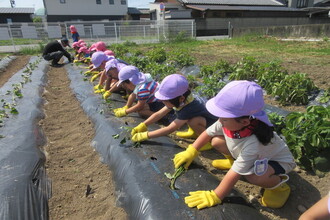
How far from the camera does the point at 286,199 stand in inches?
82.2

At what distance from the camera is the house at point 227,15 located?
23672 millimetres

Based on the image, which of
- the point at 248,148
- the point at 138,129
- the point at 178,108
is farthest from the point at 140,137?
the point at 248,148

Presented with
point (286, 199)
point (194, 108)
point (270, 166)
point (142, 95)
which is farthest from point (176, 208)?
point (142, 95)

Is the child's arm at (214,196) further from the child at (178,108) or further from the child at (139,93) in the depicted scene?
the child at (139,93)

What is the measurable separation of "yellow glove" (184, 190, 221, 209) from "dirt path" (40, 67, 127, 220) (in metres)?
0.61

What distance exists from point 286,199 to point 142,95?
7.08ft

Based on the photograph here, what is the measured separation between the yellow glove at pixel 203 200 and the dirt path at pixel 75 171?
0.61 metres

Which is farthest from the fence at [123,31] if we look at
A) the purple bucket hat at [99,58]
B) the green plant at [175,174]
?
the green plant at [175,174]

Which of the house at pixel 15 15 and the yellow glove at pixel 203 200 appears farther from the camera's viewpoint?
the house at pixel 15 15

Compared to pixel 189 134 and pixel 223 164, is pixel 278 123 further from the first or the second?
pixel 189 134

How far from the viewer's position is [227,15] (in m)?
25.0

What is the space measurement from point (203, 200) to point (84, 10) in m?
36.4

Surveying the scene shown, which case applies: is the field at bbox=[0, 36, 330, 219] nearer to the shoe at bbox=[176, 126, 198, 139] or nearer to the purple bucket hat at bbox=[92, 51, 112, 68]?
the shoe at bbox=[176, 126, 198, 139]

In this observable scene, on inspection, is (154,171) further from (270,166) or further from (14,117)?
(14,117)
